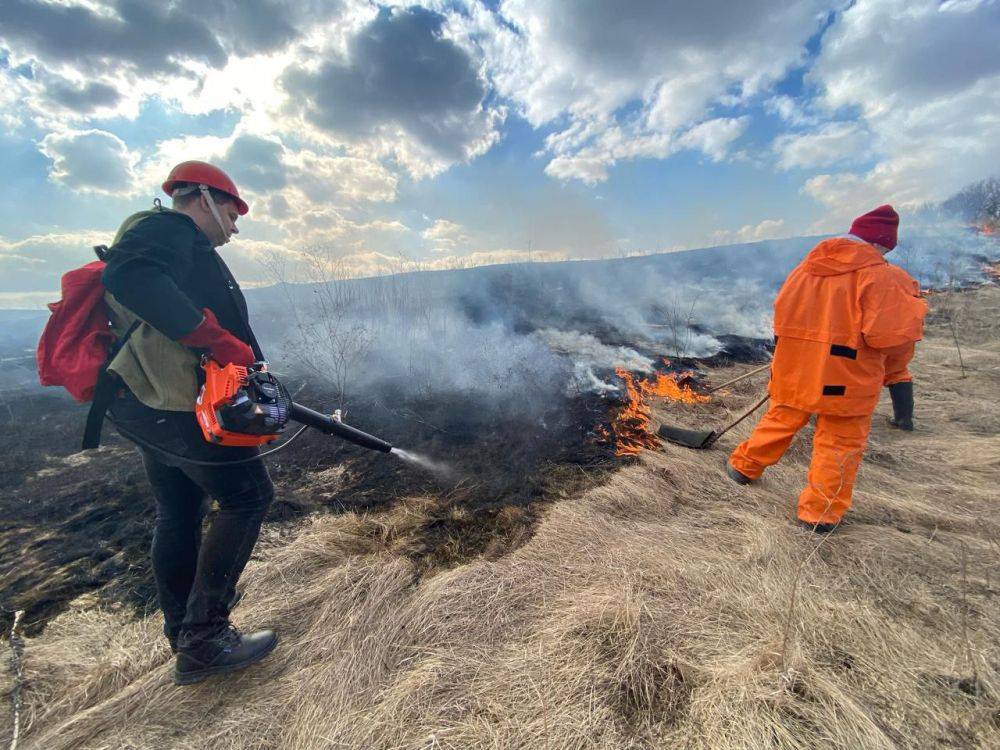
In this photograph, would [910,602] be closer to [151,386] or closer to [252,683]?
[252,683]

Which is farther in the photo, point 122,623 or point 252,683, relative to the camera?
point 122,623

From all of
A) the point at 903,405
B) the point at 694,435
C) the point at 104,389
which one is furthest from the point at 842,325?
the point at 104,389

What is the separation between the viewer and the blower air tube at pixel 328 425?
191 cm

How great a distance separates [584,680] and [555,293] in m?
17.1

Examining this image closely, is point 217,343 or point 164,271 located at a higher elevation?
point 164,271

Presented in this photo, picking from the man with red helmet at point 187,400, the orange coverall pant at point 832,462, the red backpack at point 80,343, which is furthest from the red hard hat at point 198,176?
the orange coverall pant at point 832,462

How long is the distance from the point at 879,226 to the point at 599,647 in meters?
3.43

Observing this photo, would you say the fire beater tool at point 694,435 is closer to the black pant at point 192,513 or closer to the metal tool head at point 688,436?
the metal tool head at point 688,436

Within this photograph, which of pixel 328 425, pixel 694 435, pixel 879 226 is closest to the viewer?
pixel 328 425

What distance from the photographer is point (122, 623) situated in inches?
84.4

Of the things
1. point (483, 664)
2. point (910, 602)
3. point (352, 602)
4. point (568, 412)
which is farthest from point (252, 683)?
point (568, 412)

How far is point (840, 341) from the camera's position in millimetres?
2516

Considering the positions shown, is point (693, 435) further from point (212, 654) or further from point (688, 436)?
point (212, 654)

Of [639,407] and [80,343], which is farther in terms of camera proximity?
[639,407]
